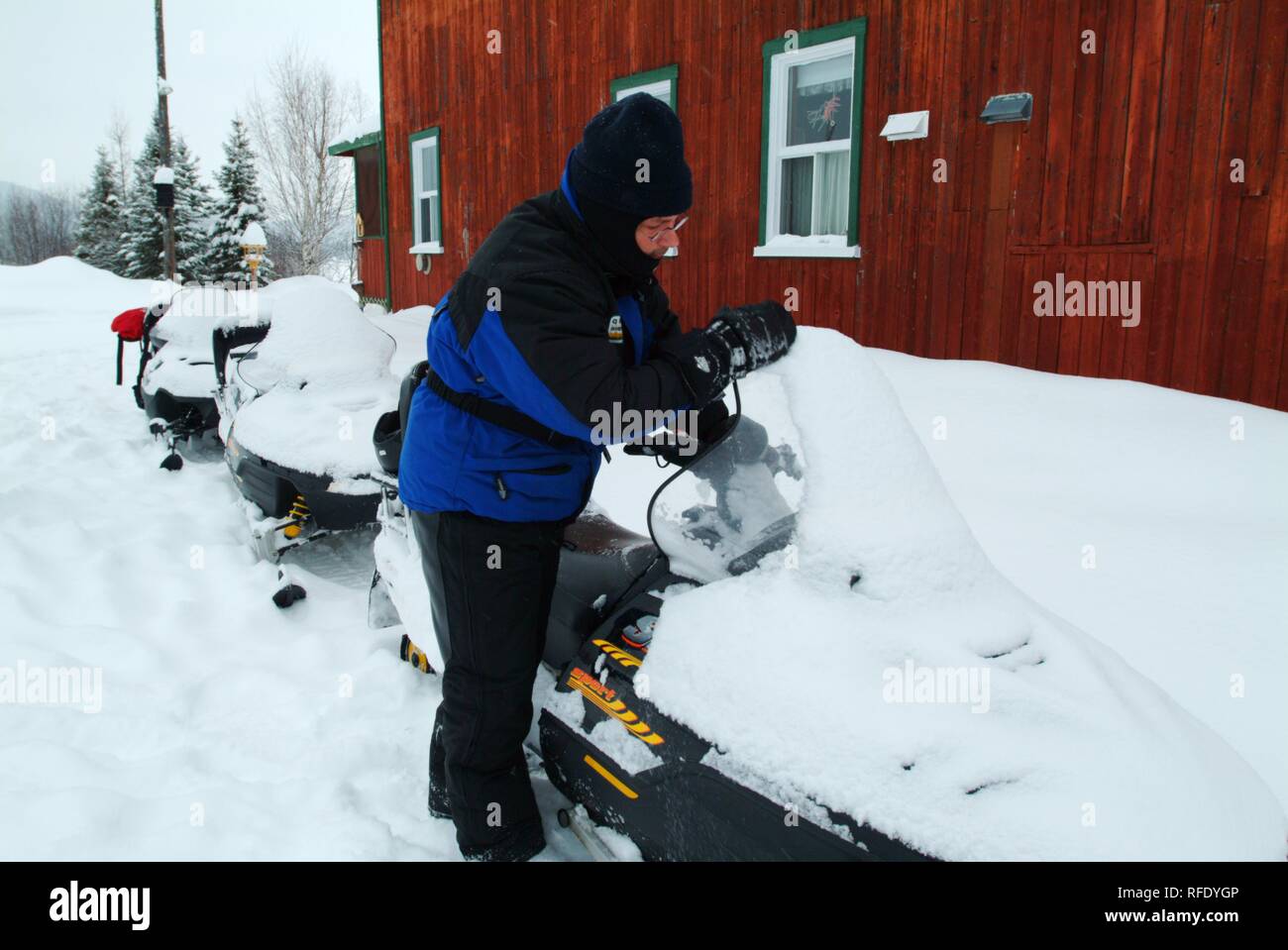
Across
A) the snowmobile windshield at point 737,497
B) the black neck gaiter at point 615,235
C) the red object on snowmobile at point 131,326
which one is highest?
the black neck gaiter at point 615,235

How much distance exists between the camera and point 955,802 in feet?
4.77

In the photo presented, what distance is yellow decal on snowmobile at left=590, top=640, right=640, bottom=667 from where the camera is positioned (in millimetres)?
2033

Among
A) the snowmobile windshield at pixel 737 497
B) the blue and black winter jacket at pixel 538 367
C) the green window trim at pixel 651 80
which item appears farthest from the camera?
the green window trim at pixel 651 80

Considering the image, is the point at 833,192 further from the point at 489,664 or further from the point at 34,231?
the point at 34,231

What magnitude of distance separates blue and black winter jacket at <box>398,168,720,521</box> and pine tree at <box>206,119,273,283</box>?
123 ft

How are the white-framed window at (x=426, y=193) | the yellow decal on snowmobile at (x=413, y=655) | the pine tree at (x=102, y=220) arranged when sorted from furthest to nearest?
the pine tree at (x=102, y=220) < the white-framed window at (x=426, y=193) < the yellow decal on snowmobile at (x=413, y=655)

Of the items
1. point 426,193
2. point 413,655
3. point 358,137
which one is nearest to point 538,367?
point 413,655

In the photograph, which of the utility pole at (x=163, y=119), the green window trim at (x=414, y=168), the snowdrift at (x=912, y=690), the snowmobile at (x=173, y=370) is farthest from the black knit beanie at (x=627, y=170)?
the utility pole at (x=163, y=119)

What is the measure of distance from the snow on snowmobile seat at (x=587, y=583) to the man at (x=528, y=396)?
0.05m

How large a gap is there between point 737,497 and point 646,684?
46 cm

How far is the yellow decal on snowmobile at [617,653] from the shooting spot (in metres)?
2.03

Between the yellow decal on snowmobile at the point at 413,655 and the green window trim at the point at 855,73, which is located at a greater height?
the green window trim at the point at 855,73

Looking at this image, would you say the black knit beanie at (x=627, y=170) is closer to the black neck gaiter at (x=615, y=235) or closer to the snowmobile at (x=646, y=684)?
the black neck gaiter at (x=615, y=235)

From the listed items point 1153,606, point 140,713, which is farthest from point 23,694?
point 1153,606
